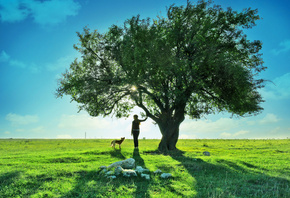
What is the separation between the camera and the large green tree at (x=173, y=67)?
74.7ft

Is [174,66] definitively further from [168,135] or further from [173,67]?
[168,135]

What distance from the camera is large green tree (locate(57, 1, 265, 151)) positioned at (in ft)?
74.7

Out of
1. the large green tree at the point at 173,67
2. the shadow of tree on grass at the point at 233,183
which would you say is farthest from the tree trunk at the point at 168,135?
the shadow of tree on grass at the point at 233,183

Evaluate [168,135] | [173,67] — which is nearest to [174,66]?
[173,67]

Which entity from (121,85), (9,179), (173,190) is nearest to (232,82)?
(121,85)

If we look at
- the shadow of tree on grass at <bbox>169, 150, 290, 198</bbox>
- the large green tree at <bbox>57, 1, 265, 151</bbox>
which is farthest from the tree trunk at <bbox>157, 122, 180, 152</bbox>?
the shadow of tree on grass at <bbox>169, 150, 290, 198</bbox>

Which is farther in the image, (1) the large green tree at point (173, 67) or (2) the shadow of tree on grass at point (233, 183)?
(1) the large green tree at point (173, 67)

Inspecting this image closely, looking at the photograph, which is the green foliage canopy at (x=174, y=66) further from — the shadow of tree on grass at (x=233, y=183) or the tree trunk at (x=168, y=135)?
the shadow of tree on grass at (x=233, y=183)

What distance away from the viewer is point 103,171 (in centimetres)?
1295

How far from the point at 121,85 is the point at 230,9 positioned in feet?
50.4

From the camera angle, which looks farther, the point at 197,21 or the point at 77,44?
the point at 77,44

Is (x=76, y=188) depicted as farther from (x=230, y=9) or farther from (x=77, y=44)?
(x=230, y=9)

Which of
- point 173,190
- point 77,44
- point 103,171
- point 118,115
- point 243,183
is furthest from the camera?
point 118,115

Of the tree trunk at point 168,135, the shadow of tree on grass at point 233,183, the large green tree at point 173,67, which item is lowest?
the shadow of tree on grass at point 233,183
